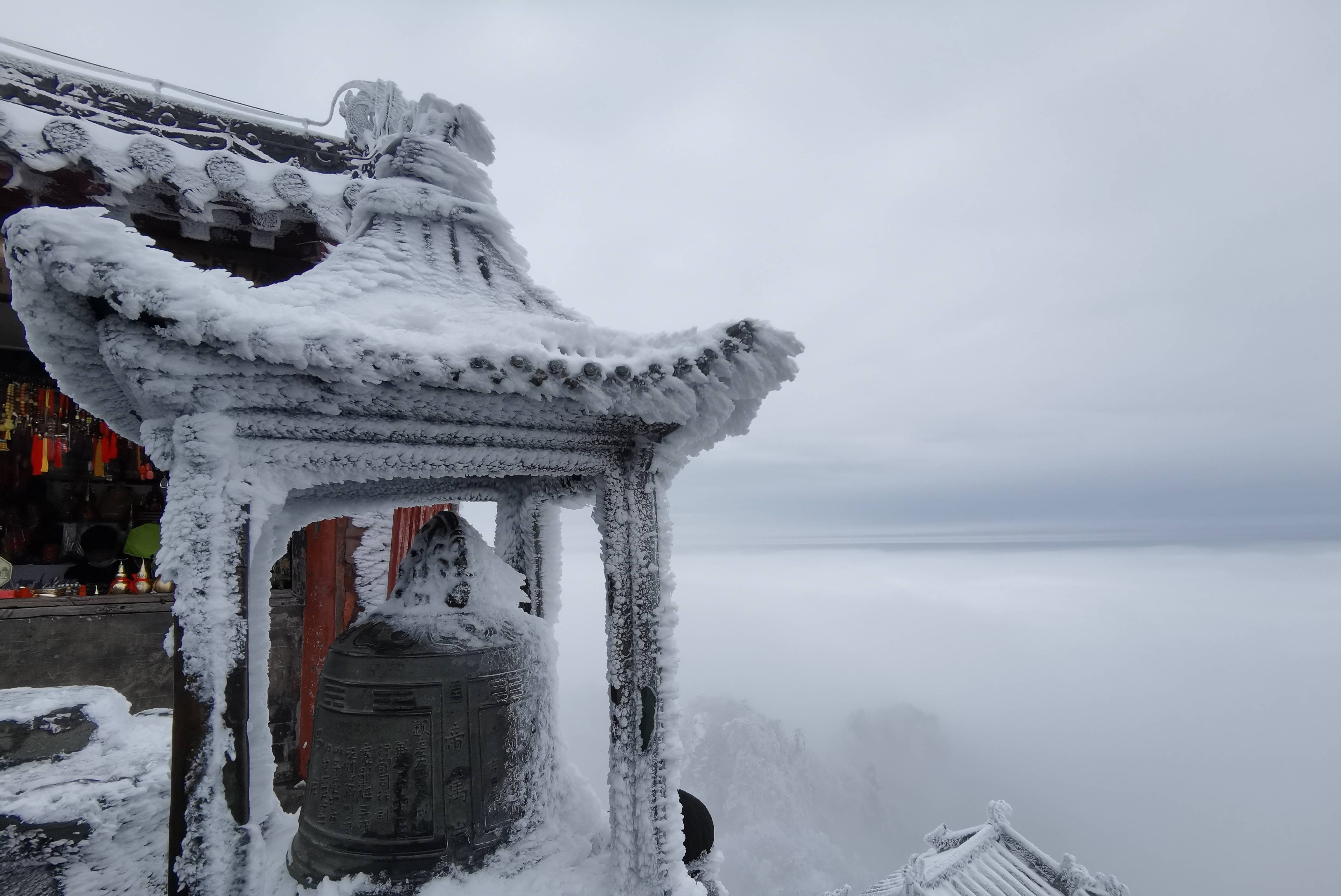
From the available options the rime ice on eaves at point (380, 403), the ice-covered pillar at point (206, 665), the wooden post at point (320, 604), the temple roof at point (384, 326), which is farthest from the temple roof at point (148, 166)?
the ice-covered pillar at point (206, 665)

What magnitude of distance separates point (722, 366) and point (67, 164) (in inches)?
172

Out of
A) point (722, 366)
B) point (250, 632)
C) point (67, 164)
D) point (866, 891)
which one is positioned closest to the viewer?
point (250, 632)

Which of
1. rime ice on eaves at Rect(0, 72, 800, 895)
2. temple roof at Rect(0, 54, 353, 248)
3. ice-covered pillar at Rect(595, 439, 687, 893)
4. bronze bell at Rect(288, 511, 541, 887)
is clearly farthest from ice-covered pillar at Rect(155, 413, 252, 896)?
temple roof at Rect(0, 54, 353, 248)

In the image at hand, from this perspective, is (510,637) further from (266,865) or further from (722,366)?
(722,366)

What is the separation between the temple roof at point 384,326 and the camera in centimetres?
162

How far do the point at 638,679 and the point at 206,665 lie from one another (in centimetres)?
143

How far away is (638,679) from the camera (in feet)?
8.29

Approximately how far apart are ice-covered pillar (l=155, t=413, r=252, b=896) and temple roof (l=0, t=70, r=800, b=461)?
17cm

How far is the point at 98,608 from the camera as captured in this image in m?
5.27

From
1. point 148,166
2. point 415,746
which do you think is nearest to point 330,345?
point 415,746

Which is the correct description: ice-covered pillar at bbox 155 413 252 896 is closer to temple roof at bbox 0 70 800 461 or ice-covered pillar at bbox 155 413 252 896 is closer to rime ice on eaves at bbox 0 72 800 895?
rime ice on eaves at bbox 0 72 800 895

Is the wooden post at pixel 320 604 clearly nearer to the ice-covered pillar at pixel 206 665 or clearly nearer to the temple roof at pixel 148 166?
the temple roof at pixel 148 166

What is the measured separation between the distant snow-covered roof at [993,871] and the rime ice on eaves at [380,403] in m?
12.1

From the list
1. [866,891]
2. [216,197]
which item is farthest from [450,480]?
[866,891]
